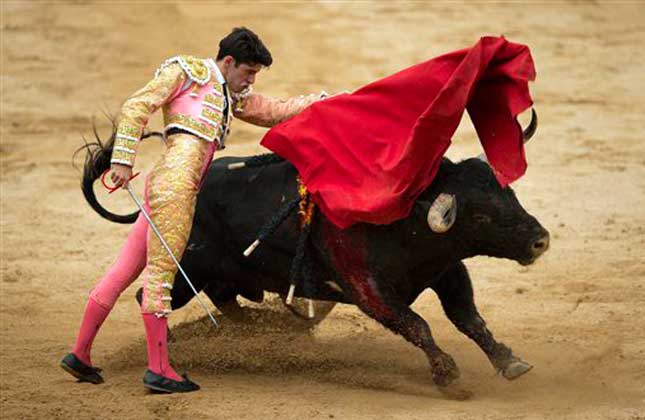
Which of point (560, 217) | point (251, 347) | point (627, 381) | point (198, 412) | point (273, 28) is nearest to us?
point (198, 412)

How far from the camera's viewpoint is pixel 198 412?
204 inches

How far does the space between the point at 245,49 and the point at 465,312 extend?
142 cm

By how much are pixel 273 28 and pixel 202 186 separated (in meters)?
6.73

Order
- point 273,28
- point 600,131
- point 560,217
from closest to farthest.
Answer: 1. point 560,217
2. point 600,131
3. point 273,28

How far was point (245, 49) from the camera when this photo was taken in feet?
17.9

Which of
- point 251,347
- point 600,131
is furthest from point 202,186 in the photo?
point 600,131

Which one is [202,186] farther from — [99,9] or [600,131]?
[99,9]

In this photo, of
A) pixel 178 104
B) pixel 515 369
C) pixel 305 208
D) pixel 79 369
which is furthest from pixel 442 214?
pixel 79 369

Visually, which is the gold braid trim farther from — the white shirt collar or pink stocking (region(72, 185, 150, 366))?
pink stocking (region(72, 185, 150, 366))

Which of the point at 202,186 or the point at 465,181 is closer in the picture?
the point at 465,181

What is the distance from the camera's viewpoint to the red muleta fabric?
5160mm

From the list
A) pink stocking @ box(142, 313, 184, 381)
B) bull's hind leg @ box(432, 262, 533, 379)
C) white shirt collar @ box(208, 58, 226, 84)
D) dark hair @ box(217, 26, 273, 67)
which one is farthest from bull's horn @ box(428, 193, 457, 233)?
pink stocking @ box(142, 313, 184, 381)

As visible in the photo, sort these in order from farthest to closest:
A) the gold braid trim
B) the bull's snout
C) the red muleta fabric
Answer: the gold braid trim, the bull's snout, the red muleta fabric

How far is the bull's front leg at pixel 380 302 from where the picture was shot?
5.38 metres
